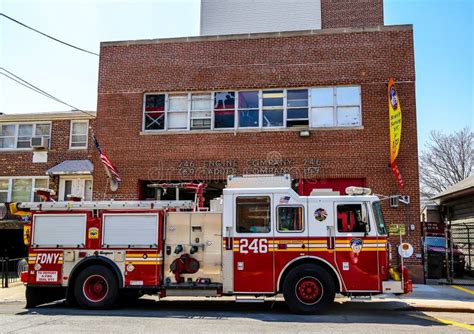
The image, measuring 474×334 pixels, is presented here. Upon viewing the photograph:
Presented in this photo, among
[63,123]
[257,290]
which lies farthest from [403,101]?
[63,123]

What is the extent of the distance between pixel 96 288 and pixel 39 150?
45.6 feet

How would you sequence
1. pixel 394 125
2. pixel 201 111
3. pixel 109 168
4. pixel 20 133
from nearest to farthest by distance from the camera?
pixel 394 125, pixel 109 168, pixel 201 111, pixel 20 133

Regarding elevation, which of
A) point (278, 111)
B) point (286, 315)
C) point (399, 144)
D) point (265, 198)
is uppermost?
point (278, 111)

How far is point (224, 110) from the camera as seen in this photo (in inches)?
696

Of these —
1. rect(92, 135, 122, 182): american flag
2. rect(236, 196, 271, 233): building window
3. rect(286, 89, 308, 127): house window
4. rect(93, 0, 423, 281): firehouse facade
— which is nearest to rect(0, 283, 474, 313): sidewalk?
rect(93, 0, 423, 281): firehouse facade

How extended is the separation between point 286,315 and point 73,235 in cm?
509

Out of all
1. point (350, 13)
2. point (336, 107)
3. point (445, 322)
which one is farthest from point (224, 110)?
point (350, 13)

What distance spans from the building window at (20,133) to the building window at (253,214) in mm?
15631

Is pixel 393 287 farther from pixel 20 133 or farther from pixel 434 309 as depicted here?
pixel 20 133

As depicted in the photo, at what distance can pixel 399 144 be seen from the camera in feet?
53.1

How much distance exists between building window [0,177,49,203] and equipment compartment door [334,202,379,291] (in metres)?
16.7

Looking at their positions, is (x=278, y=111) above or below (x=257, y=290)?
above

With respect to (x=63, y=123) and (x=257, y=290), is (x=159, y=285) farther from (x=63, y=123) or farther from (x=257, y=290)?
(x=63, y=123)

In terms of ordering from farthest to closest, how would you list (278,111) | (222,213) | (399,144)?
(278,111), (399,144), (222,213)
